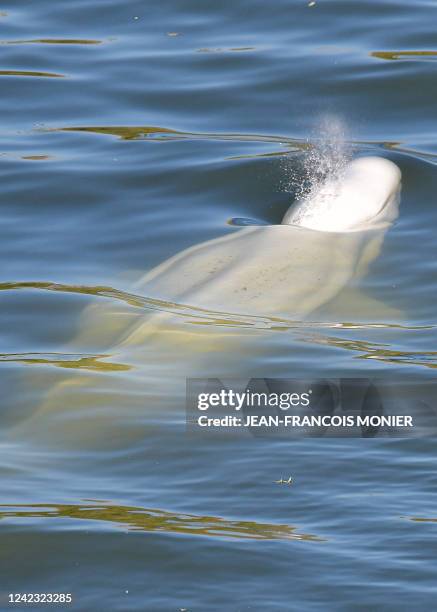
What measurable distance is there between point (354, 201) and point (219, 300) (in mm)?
2040

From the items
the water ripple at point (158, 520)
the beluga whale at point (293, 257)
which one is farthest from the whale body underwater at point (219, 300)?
the water ripple at point (158, 520)

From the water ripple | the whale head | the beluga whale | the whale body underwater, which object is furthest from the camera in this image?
the whale head

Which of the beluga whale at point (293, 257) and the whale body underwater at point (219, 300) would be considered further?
the beluga whale at point (293, 257)

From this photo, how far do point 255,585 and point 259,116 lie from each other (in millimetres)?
6876

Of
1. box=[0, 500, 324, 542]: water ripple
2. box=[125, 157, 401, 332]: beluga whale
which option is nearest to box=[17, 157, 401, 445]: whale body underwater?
box=[125, 157, 401, 332]: beluga whale

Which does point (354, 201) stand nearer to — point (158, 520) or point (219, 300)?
point (219, 300)

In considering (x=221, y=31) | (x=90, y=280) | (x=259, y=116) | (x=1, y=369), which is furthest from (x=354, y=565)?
(x=221, y=31)

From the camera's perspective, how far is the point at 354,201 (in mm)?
9047

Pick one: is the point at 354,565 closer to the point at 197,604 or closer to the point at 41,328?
the point at 197,604

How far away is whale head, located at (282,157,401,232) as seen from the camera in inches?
346

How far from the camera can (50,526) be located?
4.79 metres

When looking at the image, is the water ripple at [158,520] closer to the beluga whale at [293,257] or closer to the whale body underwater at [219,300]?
the whale body underwater at [219,300]

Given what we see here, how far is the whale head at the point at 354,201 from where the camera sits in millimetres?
8789

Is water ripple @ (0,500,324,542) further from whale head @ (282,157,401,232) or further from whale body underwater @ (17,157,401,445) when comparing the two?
whale head @ (282,157,401,232)
